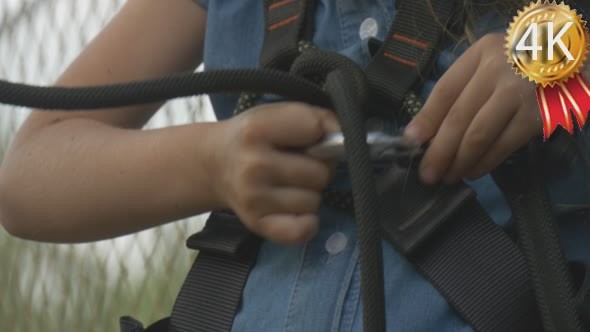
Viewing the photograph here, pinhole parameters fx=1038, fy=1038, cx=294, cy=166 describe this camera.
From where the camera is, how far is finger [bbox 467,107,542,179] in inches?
28.9

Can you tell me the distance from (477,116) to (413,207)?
0.30ft

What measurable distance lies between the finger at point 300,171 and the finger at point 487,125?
0.33ft

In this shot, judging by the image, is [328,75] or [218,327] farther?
[218,327]

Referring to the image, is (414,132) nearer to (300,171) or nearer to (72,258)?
(300,171)

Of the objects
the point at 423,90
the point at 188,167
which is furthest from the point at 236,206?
the point at 423,90

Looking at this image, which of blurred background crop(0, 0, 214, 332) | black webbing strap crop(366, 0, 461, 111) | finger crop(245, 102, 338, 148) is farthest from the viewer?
blurred background crop(0, 0, 214, 332)

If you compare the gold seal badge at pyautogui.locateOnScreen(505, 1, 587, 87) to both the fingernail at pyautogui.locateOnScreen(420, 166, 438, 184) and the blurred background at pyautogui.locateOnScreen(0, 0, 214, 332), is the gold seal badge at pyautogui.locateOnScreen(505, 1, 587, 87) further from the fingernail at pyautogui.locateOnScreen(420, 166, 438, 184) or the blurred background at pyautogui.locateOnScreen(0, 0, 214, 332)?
the blurred background at pyautogui.locateOnScreen(0, 0, 214, 332)

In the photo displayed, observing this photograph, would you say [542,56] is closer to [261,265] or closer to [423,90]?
[423,90]

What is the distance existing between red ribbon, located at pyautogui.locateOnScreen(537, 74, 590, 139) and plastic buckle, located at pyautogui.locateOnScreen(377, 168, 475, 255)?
77 millimetres

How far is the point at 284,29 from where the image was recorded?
87 centimetres

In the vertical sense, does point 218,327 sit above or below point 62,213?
below

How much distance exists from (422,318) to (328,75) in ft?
0.63

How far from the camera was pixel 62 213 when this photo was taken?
2.88ft

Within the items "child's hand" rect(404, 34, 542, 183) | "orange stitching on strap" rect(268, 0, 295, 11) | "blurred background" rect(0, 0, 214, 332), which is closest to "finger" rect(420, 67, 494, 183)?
"child's hand" rect(404, 34, 542, 183)
